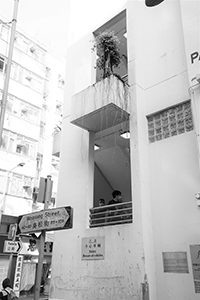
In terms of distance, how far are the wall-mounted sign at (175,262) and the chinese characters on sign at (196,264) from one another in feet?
0.53

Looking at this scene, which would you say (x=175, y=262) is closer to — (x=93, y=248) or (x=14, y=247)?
(x=93, y=248)

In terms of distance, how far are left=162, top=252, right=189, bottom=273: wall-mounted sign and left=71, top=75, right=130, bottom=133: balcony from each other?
3.29 metres

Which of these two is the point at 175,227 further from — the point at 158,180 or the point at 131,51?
the point at 131,51

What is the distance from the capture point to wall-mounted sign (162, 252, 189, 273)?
18.0ft

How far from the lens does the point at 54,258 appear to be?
7.34 metres

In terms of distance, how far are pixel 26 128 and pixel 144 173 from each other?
14818 millimetres

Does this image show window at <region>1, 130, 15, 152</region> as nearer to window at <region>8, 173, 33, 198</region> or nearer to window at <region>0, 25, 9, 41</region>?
window at <region>8, 173, 33, 198</region>

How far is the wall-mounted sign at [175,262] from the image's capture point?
5474 mm

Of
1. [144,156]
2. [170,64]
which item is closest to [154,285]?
[144,156]

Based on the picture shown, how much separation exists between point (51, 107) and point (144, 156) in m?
18.4

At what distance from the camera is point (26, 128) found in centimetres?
1991

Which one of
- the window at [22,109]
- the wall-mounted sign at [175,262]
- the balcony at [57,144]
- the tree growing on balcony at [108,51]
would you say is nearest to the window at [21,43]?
the window at [22,109]

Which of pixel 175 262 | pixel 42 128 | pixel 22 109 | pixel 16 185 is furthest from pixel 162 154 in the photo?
pixel 42 128

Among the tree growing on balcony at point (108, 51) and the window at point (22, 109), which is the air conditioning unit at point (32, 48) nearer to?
the window at point (22, 109)
